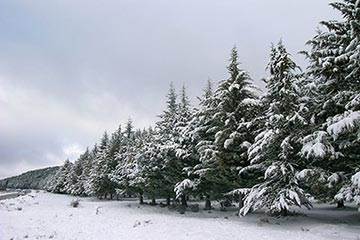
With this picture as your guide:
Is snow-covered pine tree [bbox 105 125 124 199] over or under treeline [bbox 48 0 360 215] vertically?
over

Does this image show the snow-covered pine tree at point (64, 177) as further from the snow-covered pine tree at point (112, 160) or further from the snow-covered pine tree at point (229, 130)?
the snow-covered pine tree at point (229, 130)

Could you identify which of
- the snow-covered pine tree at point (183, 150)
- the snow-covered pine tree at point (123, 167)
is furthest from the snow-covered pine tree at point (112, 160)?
the snow-covered pine tree at point (183, 150)

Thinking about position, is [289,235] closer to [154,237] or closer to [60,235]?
[154,237]

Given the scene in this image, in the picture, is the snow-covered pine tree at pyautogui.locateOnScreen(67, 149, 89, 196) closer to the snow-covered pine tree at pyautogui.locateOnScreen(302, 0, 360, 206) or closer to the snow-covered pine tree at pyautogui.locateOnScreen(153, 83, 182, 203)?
the snow-covered pine tree at pyautogui.locateOnScreen(153, 83, 182, 203)

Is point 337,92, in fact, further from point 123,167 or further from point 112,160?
point 112,160

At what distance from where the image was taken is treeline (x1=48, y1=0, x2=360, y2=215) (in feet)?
58.2

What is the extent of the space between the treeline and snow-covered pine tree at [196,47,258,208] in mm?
68

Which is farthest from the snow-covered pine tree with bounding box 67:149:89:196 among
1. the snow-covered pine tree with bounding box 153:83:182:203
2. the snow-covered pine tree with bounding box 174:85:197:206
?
the snow-covered pine tree with bounding box 174:85:197:206

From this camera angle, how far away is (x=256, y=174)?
25.6 meters

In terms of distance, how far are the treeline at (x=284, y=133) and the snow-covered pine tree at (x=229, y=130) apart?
0.07m

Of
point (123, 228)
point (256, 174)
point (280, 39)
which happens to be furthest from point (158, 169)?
point (280, 39)

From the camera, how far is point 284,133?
2192cm

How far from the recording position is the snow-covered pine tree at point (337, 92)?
55.4 feet

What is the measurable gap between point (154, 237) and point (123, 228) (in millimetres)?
4087
